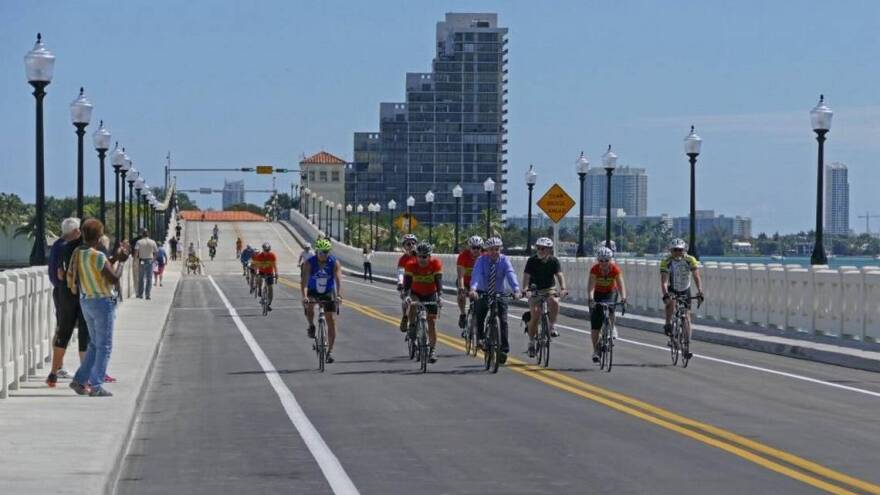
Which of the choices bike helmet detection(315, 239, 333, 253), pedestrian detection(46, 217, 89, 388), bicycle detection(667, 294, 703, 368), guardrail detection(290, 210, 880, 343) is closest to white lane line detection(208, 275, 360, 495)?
bike helmet detection(315, 239, 333, 253)

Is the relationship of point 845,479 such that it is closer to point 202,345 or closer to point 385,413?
point 385,413

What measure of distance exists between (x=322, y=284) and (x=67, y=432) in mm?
9200

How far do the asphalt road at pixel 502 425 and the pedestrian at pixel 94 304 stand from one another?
2.23ft

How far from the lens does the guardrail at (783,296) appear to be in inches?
1123

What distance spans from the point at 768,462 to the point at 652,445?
137 cm

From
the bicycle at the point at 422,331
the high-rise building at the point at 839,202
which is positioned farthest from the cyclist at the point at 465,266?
the high-rise building at the point at 839,202

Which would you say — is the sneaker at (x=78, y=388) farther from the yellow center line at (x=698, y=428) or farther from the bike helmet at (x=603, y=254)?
the bike helmet at (x=603, y=254)

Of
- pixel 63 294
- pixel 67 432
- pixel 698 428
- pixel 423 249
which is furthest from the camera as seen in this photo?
pixel 423 249

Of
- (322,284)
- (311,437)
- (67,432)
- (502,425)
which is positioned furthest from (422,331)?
(67,432)

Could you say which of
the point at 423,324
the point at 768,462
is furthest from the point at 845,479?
the point at 423,324

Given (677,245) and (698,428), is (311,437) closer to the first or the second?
(698,428)

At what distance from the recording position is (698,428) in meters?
15.4

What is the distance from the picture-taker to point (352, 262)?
4119 inches

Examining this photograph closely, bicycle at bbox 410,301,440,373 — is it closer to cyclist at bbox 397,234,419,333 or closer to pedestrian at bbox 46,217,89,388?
cyclist at bbox 397,234,419,333
